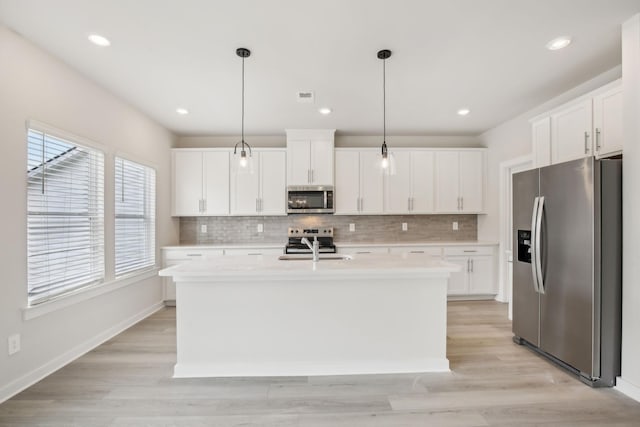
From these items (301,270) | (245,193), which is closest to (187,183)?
(245,193)

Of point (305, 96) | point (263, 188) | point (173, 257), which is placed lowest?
point (173, 257)

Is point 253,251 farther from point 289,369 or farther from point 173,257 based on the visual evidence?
point 289,369

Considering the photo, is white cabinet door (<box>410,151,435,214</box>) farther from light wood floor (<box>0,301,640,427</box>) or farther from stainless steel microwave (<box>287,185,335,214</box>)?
light wood floor (<box>0,301,640,427</box>)

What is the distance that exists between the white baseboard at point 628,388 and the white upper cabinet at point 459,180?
2.88m

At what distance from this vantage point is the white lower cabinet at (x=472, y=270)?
14.8ft

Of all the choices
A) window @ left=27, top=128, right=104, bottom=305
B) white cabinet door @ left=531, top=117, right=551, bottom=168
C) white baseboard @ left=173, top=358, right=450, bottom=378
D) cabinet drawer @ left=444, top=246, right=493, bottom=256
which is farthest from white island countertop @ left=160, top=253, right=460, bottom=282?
cabinet drawer @ left=444, top=246, right=493, bottom=256

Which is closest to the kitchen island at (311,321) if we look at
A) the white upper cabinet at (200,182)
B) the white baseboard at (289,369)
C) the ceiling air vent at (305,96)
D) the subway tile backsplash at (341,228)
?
the white baseboard at (289,369)

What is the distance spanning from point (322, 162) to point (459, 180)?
2.13m

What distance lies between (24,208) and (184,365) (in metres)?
1.65

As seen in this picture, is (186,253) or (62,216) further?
(186,253)

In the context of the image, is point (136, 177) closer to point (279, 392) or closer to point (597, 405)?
point (279, 392)

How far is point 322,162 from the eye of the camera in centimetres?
468

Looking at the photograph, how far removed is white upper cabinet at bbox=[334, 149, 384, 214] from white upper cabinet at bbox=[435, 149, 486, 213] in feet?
3.05

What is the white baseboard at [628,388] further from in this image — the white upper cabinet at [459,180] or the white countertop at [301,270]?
the white upper cabinet at [459,180]
